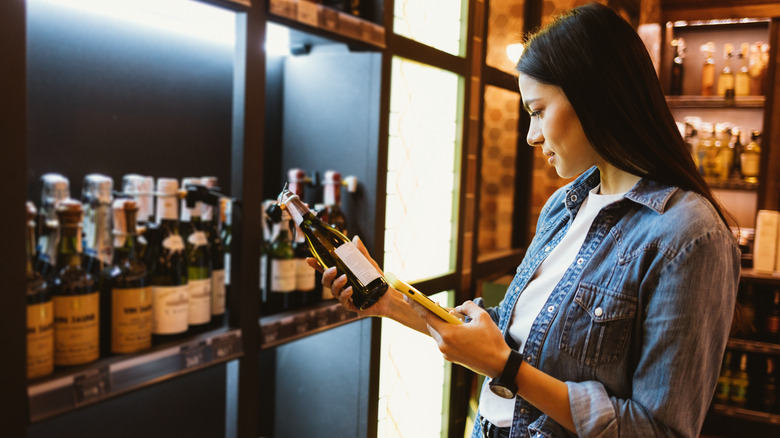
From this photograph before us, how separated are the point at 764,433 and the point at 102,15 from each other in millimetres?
4401

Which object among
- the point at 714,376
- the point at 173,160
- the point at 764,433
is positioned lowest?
the point at 764,433

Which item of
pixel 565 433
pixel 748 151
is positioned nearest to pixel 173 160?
pixel 565 433

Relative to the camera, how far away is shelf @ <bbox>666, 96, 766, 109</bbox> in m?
4.04

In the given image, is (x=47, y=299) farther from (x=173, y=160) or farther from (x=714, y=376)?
(x=714, y=376)

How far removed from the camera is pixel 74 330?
121 cm

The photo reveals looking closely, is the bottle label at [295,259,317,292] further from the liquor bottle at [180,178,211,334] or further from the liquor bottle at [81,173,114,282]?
the liquor bottle at [81,173,114,282]

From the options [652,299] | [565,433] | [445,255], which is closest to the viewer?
[652,299]

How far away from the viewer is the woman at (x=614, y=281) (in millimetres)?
998

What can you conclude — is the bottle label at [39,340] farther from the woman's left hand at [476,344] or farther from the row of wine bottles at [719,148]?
the row of wine bottles at [719,148]

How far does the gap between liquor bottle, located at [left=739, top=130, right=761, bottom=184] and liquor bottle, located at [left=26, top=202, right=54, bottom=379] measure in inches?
168

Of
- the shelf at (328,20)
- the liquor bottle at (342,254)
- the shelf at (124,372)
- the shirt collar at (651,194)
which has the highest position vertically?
the shelf at (328,20)

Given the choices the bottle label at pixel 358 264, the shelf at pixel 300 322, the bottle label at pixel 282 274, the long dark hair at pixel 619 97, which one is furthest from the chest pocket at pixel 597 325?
the bottle label at pixel 282 274

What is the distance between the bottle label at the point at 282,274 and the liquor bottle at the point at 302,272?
0.03m

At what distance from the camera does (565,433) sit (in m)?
1.14
